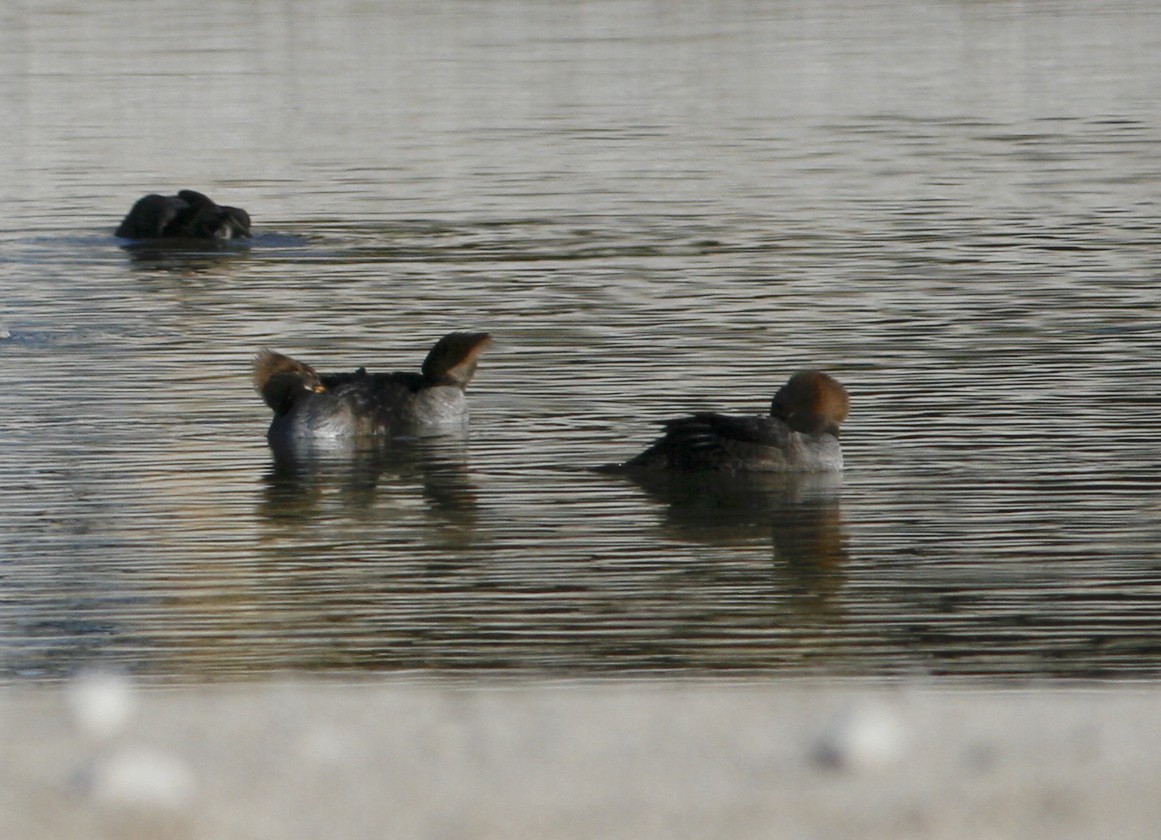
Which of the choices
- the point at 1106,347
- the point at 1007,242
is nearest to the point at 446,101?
the point at 1007,242

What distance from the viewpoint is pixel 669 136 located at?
3569cm

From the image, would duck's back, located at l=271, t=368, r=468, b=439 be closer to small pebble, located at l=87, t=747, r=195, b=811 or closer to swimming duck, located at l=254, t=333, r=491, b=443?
swimming duck, located at l=254, t=333, r=491, b=443

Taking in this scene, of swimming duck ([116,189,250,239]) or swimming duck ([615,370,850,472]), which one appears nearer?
swimming duck ([615,370,850,472])

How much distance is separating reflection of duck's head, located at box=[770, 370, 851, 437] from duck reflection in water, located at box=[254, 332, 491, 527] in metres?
1.67

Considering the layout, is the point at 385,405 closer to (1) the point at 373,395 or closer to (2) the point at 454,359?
(1) the point at 373,395

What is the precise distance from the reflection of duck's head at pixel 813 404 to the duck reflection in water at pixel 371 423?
5.49ft

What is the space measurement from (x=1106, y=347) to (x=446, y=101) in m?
26.2

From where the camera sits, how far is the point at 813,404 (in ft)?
41.6

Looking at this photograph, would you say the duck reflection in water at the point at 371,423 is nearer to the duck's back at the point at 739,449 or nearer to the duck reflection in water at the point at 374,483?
the duck reflection in water at the point at 374,483

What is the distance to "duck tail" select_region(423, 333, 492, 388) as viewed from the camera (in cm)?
1414

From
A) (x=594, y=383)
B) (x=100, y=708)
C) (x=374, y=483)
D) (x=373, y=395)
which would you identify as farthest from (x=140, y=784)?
(x=594, y=383)

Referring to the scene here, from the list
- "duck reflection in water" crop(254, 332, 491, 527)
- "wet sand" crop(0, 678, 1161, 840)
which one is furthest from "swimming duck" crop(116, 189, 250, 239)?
"wet sand" crop(0, 678, 1161, 840)

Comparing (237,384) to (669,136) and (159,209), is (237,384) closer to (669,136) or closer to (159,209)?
(159,209)

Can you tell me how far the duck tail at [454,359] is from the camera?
14.1 m
